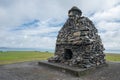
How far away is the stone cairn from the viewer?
32.0 feet


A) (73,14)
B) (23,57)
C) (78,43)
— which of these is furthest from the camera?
(23,57)

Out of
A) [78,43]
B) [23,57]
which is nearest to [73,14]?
[78,43]

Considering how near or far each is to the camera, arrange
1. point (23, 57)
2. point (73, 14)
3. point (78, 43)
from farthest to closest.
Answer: point (23, 57)
point (73, 14)
point (78, 43)

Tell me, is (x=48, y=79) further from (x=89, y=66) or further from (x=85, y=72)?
(x=89, y=66)

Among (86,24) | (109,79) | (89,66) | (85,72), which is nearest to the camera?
(109,79)

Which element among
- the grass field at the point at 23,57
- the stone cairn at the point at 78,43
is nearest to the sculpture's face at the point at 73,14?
the stone cairn at the point at 78,43

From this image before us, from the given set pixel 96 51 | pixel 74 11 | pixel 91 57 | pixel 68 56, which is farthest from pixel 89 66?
pixel 74 11

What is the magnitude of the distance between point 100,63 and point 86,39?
104 inches

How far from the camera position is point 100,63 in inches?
421

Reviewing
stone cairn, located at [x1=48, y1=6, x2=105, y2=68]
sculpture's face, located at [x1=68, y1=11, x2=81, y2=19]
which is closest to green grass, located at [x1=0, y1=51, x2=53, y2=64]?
stone cairn, located at [x1=48, y1=6, x2=105, y2=68]

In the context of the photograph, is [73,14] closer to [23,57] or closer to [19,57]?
[23,57]

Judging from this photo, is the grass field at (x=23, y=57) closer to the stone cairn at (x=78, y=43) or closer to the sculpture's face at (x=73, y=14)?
the stone cairn at (x=78, y=43)

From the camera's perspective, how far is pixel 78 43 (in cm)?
1017

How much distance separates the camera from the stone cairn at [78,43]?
974cm
